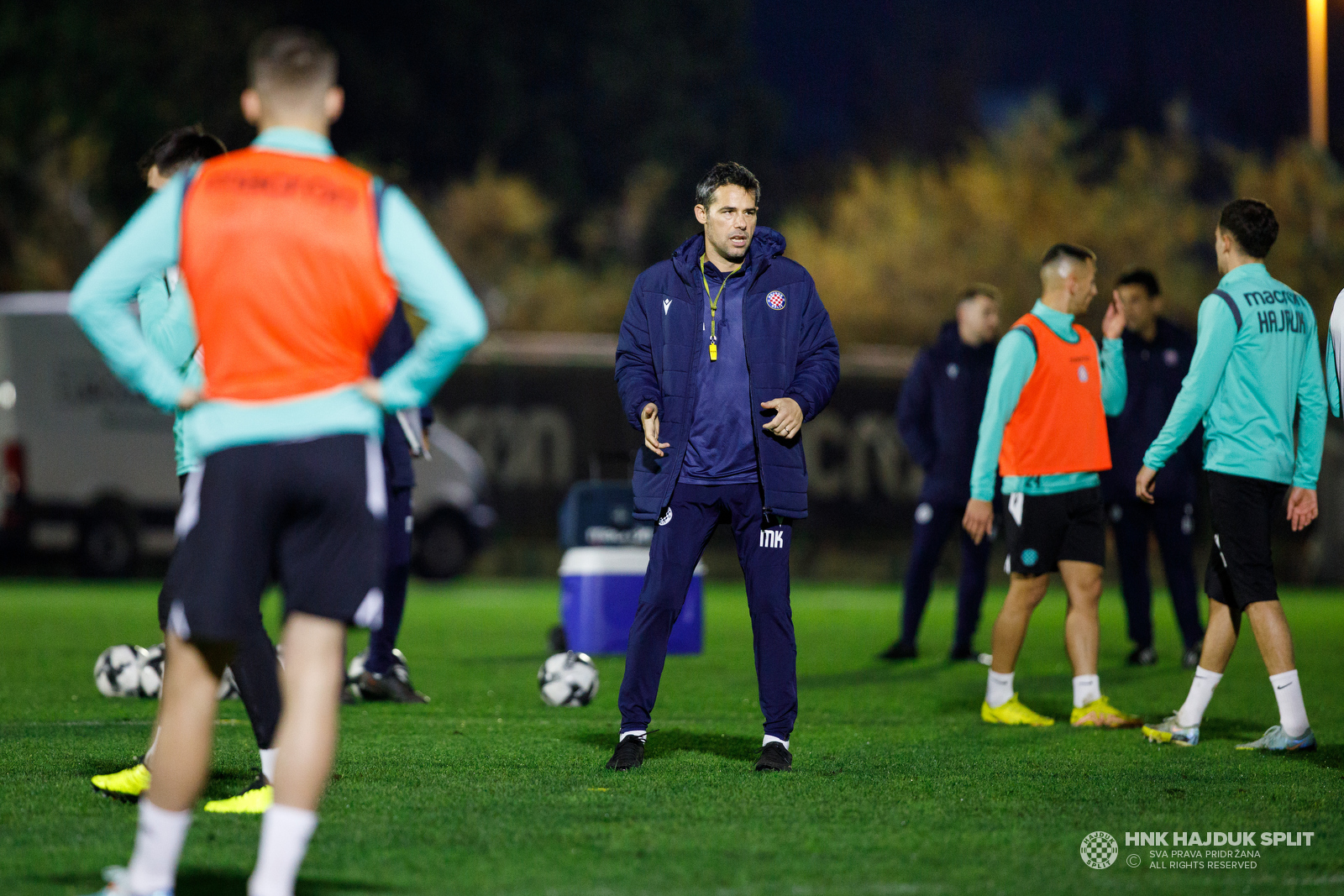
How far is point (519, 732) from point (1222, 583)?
3.18 m

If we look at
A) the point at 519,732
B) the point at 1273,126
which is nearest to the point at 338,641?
the point at 519,732

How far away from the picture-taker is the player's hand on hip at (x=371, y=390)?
3992mm

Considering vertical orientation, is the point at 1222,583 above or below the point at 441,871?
above

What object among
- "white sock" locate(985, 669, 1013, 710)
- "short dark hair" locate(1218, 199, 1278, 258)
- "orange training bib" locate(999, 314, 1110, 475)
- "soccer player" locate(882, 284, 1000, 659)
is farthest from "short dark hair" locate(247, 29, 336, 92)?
"soccer player" locate(882, 284, 1000, 659)

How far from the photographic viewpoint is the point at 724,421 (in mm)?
6359

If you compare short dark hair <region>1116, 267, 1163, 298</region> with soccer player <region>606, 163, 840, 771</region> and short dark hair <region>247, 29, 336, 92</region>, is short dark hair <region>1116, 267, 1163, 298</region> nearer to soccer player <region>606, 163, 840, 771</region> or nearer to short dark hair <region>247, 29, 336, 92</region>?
soccer player <region>606, 163, 840, 771</region>

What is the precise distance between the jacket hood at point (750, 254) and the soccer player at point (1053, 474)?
165cm

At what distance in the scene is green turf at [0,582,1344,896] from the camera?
4410mm

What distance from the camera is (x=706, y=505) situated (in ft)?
20.9

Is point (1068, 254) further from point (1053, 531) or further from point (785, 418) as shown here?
point (785, 418)

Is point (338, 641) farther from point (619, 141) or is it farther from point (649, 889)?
point (619, 141)

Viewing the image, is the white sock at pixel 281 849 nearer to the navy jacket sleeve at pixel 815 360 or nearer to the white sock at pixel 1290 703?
the navy jacket sleeve at pixel 815 360

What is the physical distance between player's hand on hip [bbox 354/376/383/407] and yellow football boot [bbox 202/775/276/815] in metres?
1.82

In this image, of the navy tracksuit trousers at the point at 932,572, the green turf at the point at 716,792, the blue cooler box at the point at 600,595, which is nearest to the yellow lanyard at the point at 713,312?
the green turf at the point at 716,792
